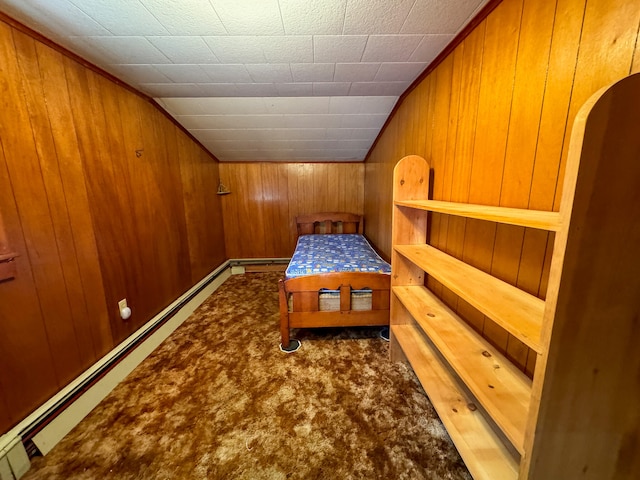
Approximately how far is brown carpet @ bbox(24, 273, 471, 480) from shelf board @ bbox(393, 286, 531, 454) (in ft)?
1.76

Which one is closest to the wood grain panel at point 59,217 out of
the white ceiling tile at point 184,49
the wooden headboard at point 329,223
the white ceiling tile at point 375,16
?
the white ceiling tile at point 184,49

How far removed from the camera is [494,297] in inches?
35.9

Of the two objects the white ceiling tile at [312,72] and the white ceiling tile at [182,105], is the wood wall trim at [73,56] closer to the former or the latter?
the white ceiling tile at [182,105]

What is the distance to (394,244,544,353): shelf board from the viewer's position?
71cm

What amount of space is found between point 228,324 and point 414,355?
5.78 feet

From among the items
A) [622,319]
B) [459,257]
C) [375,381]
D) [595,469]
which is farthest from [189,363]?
[622,319]

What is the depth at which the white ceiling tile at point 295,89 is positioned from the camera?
2035 millimetres

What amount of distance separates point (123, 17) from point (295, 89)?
1173 millimetres

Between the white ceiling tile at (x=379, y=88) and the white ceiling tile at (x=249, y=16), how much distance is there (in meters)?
0.87

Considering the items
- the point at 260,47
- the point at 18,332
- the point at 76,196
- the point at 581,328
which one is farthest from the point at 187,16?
the point at 581,328

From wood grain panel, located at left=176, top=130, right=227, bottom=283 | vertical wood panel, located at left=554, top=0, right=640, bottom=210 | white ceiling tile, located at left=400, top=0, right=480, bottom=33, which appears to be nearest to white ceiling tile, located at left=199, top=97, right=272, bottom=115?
wood grain panel, located at left=176, top=130, right=227, bottom=283

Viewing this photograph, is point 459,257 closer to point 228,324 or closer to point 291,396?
point 291,396

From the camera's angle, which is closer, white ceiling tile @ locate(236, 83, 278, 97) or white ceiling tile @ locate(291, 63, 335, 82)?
white ceiling tile @ locate(291, 63, 335, 82)

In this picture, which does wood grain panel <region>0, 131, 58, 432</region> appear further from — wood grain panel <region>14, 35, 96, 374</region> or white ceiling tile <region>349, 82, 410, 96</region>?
white ceiling tile <region>349, 82, 410, 96</region>
